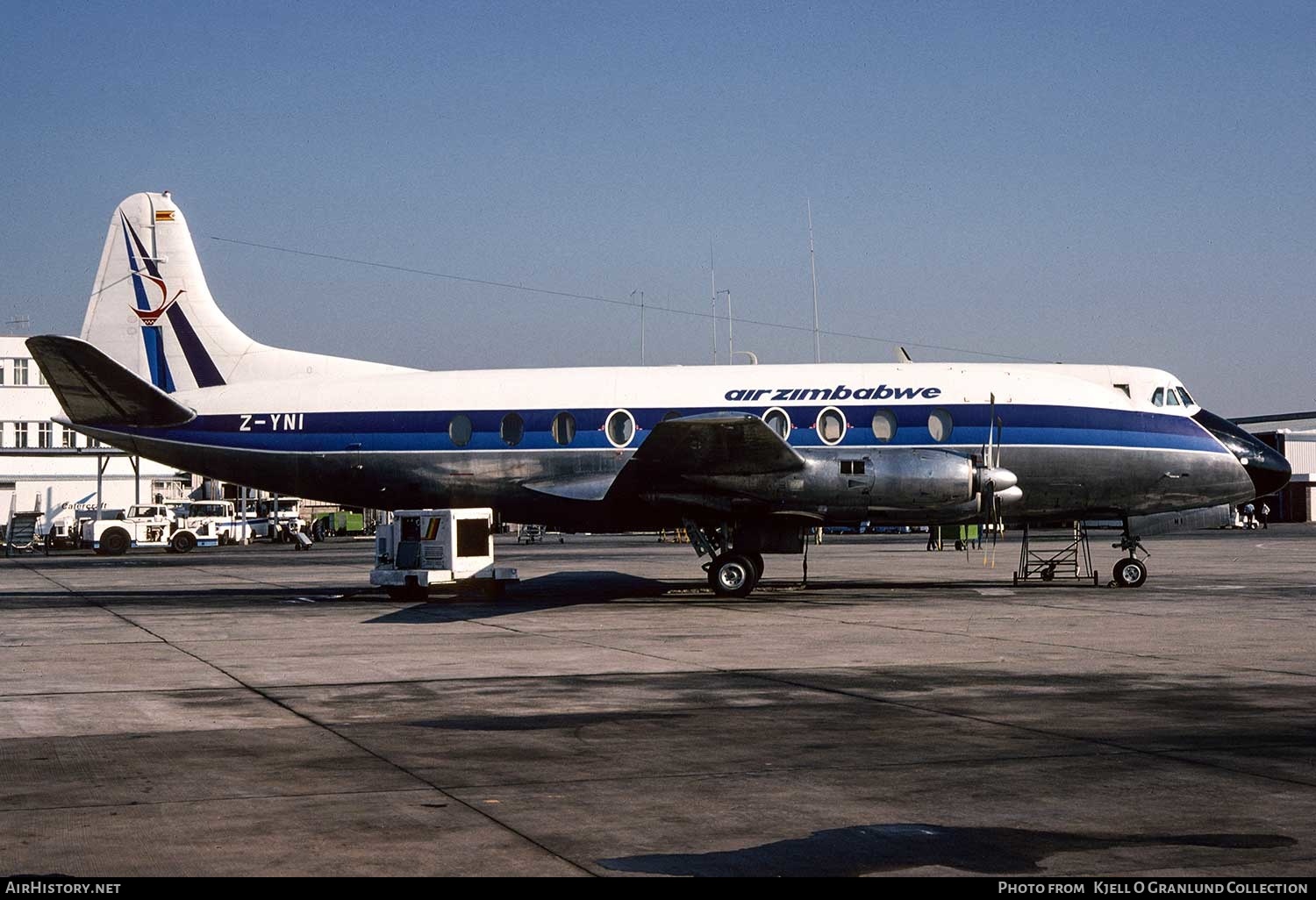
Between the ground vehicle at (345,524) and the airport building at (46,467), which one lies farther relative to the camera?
the ground vehicle at (345,524)

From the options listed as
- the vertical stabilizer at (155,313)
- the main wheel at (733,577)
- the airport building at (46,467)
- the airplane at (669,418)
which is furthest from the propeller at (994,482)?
the airport building at (46,467)

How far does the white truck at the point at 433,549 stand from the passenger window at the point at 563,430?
219 cm

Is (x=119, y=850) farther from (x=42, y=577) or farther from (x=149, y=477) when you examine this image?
(x=149, y=477)

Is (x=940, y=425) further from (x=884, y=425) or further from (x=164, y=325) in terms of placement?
(x=164, y=325)

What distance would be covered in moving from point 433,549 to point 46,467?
66255 millimetres

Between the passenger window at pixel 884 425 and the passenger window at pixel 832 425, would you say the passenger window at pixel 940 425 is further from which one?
the passenger window at pixel 832 425

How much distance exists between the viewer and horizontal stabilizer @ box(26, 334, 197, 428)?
25.5 meters

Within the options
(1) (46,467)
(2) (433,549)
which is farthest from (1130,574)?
(1) (46,467)

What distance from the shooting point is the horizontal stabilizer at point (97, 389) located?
83.8 ft

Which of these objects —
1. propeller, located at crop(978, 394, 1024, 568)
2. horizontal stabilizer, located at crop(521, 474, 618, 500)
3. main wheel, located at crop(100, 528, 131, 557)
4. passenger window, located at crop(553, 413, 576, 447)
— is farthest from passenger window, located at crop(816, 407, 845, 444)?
main wheel, located at crop(100, 528, 131, 557)

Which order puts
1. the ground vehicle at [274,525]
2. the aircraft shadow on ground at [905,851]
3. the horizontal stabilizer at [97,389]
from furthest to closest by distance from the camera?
the ground vehicle at [274,525]
the horizontal stabilizer at [97,389]
the aircraft shadow on ground at [905,851]

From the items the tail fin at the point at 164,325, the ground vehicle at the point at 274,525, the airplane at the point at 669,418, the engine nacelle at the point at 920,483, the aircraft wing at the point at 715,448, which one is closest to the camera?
the aircraft wing at the point at 715,448

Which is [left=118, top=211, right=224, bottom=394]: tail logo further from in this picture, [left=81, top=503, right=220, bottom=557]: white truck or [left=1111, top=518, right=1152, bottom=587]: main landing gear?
[left=81, top=503, right=220, bottom=557]: white truck

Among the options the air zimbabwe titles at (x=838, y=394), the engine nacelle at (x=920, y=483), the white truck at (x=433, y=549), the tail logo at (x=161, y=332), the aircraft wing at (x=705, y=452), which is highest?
the tail logo at (x=161, y=332)
